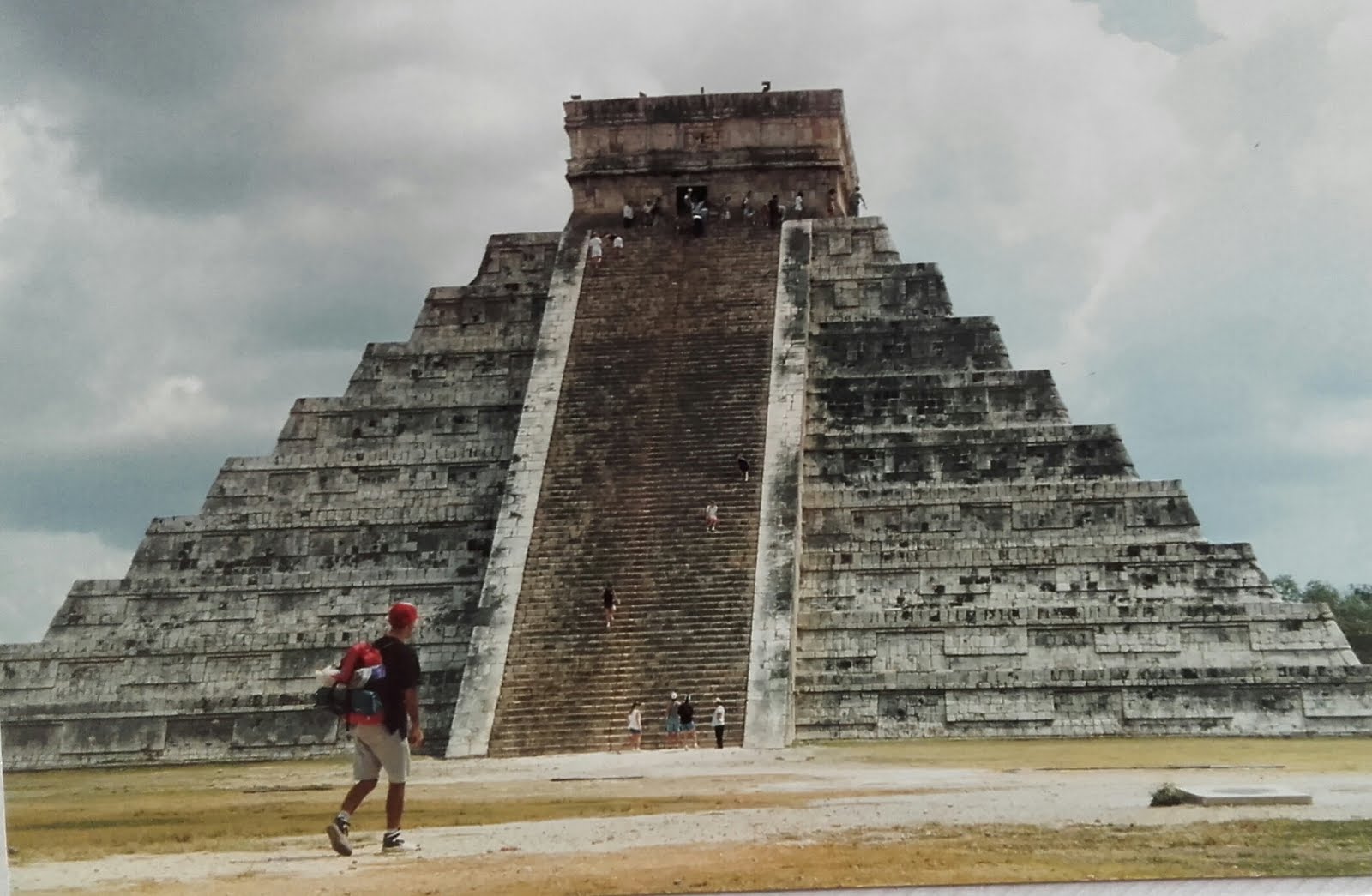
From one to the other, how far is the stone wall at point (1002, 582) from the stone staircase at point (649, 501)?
94cm

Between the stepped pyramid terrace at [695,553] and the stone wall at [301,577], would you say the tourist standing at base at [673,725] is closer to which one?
the stepped pyramid terrace at [695,553]

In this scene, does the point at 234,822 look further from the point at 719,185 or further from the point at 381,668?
the point at 719,185

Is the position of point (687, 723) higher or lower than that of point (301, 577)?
lower

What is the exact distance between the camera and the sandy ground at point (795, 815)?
1035cm

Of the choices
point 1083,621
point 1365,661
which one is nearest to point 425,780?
point 1083,621

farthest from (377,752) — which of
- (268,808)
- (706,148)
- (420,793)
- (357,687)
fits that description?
(706,148)

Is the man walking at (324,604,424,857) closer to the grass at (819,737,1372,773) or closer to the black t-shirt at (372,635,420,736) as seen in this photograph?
the black t-shirt at (372,635,420,736)

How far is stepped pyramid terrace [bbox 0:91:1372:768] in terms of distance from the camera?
1820 centimetres

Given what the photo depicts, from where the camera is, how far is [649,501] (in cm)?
1994

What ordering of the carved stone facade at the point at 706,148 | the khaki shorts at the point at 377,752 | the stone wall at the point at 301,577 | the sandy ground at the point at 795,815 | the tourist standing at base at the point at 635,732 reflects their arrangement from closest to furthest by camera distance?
the khaki shorts at the point at 377,752, the sandy ground at the point at 795,815, the tourist standing at base at the point at 635,732, the stone wall at the point at 301,577, the carved stone facade at the point at 706,148

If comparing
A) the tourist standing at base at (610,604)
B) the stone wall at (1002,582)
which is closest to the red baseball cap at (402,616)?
the tourist standing at base at (610,604)

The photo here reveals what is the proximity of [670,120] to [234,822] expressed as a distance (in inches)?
596

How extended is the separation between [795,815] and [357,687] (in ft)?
10.9

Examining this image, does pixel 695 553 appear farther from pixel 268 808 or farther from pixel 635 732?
pixel 268 808
